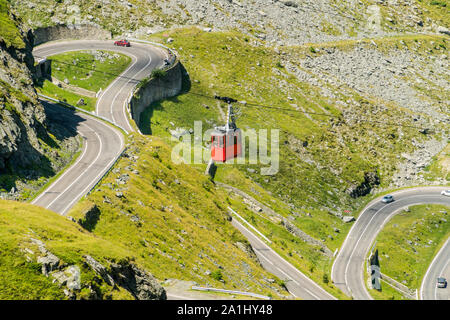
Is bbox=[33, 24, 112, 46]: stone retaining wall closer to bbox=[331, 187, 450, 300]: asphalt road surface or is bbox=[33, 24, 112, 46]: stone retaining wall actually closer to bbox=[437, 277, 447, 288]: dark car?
bbox=[331, 187, 450, 300]: asphalt road surface

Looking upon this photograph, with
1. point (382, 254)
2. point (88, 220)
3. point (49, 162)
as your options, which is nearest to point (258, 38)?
point (382, 254)

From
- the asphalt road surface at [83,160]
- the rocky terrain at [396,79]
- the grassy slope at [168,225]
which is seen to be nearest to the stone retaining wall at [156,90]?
the asphalt road surface at [83,160]

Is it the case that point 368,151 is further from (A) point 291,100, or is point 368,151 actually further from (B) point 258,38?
(B) point 258,38

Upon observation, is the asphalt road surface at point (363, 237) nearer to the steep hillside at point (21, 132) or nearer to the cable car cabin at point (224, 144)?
the cable car cabin at point (224, 144)

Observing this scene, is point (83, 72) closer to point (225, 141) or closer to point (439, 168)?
point (225, 141)

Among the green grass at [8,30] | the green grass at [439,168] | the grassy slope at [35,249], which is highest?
the green grass at [8,30]
